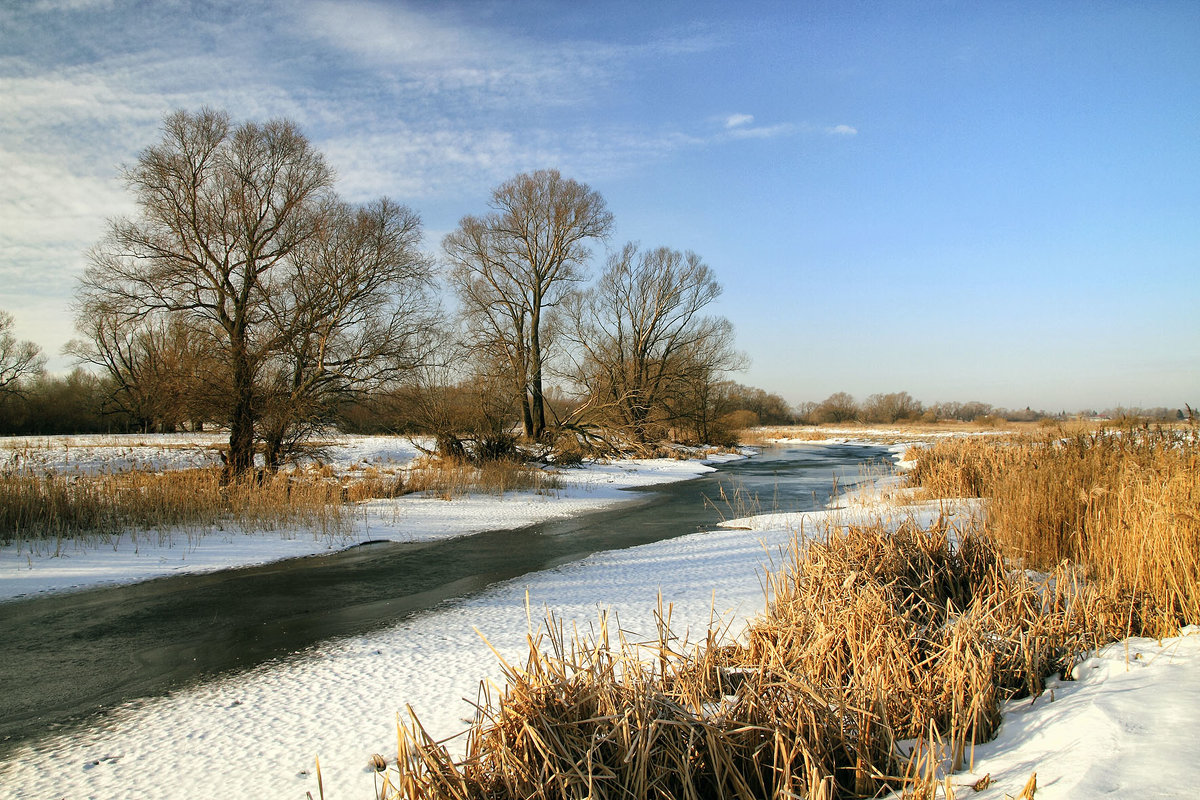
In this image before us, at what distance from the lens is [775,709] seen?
9.20ft

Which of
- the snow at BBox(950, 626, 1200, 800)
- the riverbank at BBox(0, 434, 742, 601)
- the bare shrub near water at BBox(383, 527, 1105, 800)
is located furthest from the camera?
the riverbank at BBox(0, 434, 742, 601)

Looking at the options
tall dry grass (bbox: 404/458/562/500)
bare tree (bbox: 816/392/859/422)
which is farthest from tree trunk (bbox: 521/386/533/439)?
bare tree (bbox: 816/392/859/422)

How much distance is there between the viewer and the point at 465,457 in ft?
68.6

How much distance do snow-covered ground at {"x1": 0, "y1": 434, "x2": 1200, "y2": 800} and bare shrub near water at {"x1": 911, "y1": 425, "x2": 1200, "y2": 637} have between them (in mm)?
550

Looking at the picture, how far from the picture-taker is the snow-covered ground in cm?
238

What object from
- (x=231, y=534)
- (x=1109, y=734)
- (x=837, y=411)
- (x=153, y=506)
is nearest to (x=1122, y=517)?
(x=1109, y=734)

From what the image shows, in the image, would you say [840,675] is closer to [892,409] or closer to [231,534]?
[231,534]

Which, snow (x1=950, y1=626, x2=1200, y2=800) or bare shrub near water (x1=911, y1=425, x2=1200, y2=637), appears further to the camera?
bare shrub near water (x1=911, y1=425, x2=1200, y2=637)

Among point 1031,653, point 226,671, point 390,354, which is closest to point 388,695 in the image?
point 226,671

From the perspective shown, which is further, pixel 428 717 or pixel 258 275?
pixel 258 275

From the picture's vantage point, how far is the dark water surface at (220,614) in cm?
462

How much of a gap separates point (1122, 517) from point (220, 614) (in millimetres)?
8154

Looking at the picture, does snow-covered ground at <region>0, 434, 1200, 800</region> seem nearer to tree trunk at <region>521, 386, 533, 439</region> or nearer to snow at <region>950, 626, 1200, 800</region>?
snow at <region>950, 626, 1200, 800</region>

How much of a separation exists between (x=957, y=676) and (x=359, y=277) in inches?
711
